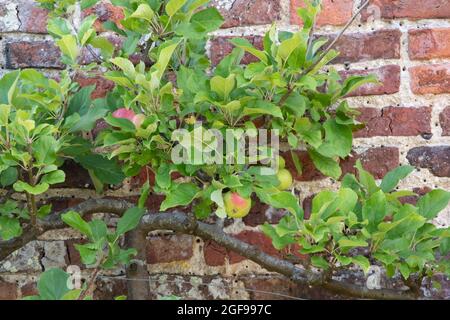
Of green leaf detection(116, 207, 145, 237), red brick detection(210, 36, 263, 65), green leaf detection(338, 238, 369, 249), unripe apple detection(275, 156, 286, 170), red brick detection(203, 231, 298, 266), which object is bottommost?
red brick detection(203, 231, 298, 266)

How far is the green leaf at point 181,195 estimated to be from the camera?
1.15 metres

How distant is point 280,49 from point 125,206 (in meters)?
0.46

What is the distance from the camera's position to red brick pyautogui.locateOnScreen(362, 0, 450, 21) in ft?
4.50

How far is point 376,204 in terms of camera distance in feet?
3.59

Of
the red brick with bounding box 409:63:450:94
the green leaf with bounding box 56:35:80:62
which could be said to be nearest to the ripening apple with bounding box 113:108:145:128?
the green leaf with bounding box 56:35:80:62

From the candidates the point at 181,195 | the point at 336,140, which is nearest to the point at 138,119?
the point at 181,195

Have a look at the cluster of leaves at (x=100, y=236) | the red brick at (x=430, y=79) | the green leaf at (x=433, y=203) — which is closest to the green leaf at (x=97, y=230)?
the cluster of leaves at (x=100, y=236)

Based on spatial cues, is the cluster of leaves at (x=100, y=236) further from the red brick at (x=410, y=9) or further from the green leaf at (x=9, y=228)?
the red brick at (x=410, y=9)

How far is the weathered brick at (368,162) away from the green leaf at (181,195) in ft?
0.96

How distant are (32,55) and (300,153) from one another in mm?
573

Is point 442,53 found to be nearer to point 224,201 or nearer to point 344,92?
point 344,92

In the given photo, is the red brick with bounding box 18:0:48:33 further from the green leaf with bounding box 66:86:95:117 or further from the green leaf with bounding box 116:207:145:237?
the green leaf with bounding box 116:207:145:237

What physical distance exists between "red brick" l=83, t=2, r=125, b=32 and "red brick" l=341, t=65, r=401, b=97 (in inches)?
19.5
